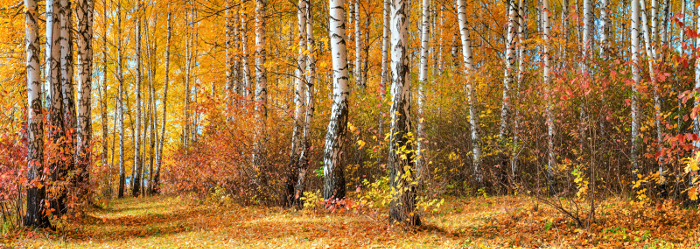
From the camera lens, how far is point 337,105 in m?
7.18

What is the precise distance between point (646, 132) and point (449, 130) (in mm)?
4078

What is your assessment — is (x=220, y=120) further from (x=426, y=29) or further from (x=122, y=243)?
(x=426, y=29)

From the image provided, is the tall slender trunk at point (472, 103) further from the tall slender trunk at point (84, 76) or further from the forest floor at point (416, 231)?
the tall slender trunk at point (84, 76)

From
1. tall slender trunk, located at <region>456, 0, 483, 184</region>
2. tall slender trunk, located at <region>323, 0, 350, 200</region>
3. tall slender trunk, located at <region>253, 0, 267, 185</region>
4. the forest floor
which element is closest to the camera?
the forest floor

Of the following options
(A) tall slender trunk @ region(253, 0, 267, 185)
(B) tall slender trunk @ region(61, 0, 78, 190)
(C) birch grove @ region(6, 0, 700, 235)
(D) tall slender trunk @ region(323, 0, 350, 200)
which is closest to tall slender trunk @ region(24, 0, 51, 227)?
(C) birch grove @ region(6, 0, 700, 235)

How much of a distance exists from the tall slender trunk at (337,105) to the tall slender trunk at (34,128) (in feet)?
13.3

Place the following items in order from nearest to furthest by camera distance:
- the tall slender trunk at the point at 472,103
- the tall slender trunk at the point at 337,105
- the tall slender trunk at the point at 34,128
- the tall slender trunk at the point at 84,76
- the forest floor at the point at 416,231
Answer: the forest floor at the point at 416,231, the tall slender trunk at the point at 34,128, the tall slender trunk at the point at 337,105, the tall slender trunk at the point at 84,76, the tall slender trunk at the point at 472,103

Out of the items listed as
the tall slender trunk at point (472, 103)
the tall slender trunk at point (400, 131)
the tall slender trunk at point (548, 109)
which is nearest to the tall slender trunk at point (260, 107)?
the tall slender trunk at point (400, 131)

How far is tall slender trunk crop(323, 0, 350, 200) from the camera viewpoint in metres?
7.08

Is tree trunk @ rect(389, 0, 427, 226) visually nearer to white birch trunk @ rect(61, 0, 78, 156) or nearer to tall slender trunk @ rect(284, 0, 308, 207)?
tall slender trunk @ rect(284, 0, 308, 207)

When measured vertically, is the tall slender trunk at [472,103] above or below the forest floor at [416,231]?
above

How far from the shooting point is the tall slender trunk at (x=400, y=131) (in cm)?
543

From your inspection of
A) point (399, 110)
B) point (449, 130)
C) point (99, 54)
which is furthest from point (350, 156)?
point (99, 54)

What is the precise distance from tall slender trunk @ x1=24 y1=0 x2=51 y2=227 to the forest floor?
300 mm
